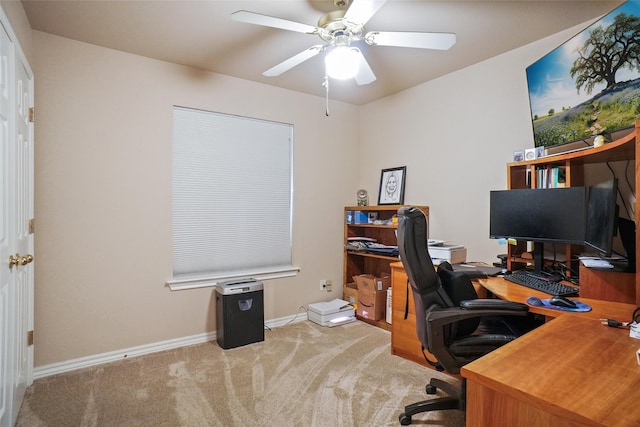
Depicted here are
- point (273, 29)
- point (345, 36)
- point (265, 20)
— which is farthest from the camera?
point (273, 29)

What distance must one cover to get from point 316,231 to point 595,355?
294cm

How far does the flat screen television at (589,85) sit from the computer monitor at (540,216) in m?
0.40

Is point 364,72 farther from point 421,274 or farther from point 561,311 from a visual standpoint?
point 561,311

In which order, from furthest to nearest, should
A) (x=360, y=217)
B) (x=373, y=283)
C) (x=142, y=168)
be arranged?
1. (x=360, y=217)
2. (x=373, y=283)
3. (x=142, y=168)

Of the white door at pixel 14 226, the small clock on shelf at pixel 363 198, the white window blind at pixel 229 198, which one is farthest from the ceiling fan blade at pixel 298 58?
the small clock on shelf at pixel 363 198

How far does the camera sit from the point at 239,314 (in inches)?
117

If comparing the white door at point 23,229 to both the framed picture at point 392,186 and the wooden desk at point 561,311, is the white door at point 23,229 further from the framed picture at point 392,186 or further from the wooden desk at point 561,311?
the framed picture at point 392,186

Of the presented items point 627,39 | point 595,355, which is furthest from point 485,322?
point 627,39

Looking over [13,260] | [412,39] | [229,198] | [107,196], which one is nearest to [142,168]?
[107,196]

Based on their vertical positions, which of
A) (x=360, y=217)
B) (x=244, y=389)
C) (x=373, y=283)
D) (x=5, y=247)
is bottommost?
(x=244, y=389)

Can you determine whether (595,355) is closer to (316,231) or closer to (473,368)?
(473,368)

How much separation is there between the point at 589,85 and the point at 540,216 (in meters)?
0.82

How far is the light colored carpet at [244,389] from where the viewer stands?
6.35ft

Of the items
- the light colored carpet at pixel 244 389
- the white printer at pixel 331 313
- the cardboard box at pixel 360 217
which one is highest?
the cardboard box at pixel 360 217
